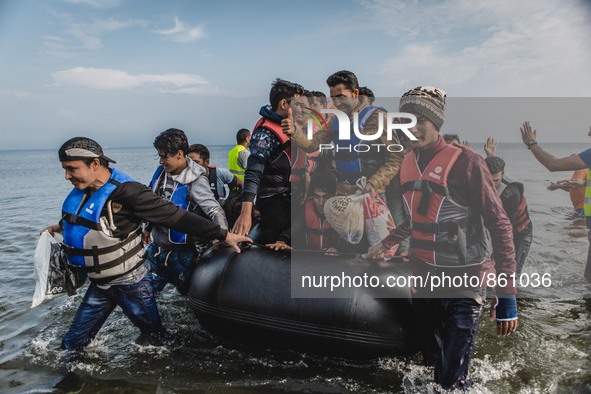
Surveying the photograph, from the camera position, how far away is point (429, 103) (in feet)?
8.82

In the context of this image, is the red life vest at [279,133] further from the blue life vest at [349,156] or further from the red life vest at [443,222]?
the red life vest at [443,222]

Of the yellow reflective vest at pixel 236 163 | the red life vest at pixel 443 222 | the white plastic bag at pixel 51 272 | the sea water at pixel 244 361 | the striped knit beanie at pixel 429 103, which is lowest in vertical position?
the sea water at pixel 244 361

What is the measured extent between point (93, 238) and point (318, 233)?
1.88 metres

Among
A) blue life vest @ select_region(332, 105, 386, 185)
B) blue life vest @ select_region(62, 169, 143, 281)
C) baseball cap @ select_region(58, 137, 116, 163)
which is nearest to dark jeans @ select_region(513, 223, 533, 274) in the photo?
blue life vest @ select_region(332, 105, 386, 185)

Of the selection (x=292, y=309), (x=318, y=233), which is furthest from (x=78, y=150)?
(x=318, y=233)

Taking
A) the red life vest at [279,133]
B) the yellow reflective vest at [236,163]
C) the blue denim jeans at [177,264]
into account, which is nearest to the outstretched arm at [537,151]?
the red life vest at [279,133]

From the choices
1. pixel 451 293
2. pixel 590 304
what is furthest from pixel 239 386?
pixel 590 304

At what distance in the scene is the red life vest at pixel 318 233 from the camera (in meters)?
3.94

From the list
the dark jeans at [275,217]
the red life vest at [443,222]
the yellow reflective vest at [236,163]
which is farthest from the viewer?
the yellow reflective vest at [236,163]

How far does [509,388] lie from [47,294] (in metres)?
3.71

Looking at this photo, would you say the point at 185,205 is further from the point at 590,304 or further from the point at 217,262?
the point at 590,304

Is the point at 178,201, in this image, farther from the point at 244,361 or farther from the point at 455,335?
the point at 455,335

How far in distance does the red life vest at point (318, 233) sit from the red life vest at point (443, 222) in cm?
121

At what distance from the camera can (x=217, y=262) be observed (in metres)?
3.70
